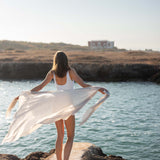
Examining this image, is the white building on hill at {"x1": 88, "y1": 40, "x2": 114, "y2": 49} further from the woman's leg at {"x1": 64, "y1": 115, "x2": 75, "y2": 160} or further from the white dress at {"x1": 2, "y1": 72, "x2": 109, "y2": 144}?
the woman's leg at {"x1": 64, "y1": 115, "x2": 75, "y2": 160}

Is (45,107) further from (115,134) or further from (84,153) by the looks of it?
(115,134)

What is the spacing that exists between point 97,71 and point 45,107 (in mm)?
27412

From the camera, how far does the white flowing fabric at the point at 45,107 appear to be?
4727 millimetres

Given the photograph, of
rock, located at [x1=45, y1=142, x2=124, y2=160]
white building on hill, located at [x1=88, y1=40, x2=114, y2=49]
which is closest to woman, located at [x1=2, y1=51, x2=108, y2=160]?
rock, located at [x1=45, y1=142, x2=124, y2=160]

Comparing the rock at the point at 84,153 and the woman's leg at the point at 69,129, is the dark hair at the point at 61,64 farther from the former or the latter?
the rock at the point at 84,153

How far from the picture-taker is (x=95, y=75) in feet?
104

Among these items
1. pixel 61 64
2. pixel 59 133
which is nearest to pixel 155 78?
A: pixel 59 133

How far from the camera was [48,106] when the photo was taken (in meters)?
4.90

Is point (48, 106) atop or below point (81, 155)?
atop

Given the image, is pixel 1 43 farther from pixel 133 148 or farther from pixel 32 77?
pixel 133 148

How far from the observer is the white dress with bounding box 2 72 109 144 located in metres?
4.73

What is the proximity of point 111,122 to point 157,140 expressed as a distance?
9.21ft

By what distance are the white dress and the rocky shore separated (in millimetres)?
25725

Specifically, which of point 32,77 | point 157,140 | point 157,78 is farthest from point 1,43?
point 157,140
